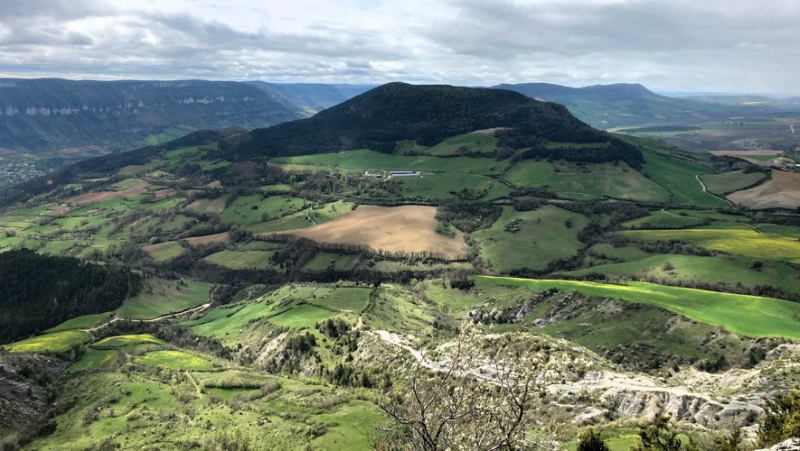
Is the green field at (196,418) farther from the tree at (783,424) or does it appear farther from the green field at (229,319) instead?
the tree at (783,424)

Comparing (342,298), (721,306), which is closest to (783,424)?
(721,306)

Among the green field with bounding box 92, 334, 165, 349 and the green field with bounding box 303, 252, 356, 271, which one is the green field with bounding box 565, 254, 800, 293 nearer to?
the green field with bounding box 303, 252, 356, 271

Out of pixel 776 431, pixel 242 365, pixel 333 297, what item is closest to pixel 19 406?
pixel 242 365

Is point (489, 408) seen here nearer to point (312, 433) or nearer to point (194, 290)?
point (312, 433)

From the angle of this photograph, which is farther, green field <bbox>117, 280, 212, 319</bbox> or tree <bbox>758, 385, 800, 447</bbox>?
green field <bbox>117, 280, 212, 319</bbox>

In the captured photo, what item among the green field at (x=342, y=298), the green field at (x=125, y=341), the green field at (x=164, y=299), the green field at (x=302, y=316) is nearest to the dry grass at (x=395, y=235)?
the green field at (x=342, y=298)

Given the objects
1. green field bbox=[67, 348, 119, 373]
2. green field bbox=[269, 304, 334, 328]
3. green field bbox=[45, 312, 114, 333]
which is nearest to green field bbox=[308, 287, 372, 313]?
green field bbox=[269, 304, 334, 328]

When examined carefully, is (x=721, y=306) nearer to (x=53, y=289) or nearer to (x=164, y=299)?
(x=164, y=299)

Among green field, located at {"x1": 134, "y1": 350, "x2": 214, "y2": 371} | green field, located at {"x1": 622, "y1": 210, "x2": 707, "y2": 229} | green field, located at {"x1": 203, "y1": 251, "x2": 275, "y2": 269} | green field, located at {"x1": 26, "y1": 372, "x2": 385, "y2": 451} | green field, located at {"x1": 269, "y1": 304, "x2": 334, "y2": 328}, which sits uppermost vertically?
green field, located at {"x1": 622, "y1": 210, "x2": 707, "y2": 229}
